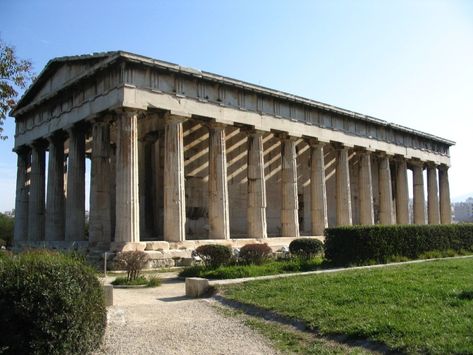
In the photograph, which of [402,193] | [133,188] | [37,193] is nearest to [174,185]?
[133,188]

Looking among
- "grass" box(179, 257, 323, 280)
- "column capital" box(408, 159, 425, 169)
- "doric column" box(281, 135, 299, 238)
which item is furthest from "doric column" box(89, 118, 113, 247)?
"column capital" box(408, 159, 425, 169)

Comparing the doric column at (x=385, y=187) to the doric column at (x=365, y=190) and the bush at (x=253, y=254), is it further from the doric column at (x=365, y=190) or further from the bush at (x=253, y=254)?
Answer: the bush at (x=253, y=254)

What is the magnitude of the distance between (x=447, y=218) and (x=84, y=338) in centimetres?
4371

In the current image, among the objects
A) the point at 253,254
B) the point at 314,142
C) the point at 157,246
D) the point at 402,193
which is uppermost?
the point at 314,142

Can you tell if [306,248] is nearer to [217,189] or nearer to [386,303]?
[217,189]

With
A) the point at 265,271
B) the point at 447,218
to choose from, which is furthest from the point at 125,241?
the point at 447,218

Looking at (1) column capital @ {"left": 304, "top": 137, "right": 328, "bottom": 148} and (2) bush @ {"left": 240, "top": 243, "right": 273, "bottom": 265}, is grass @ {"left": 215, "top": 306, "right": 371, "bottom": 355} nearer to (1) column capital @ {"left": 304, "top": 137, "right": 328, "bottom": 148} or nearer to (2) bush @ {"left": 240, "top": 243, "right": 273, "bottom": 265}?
(2) bush @ {"left": 240, "top": 243, "right": 273, "bottom": 265}

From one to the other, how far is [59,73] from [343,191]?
794 inches

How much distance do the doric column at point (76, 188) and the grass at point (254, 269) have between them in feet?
34.4

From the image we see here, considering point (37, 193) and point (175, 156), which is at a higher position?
point (175, 156)

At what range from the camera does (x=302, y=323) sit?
944cm

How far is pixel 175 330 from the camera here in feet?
31.6

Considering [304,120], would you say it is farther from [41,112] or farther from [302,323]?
[302,323]

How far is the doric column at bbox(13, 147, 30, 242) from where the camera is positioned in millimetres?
32062
